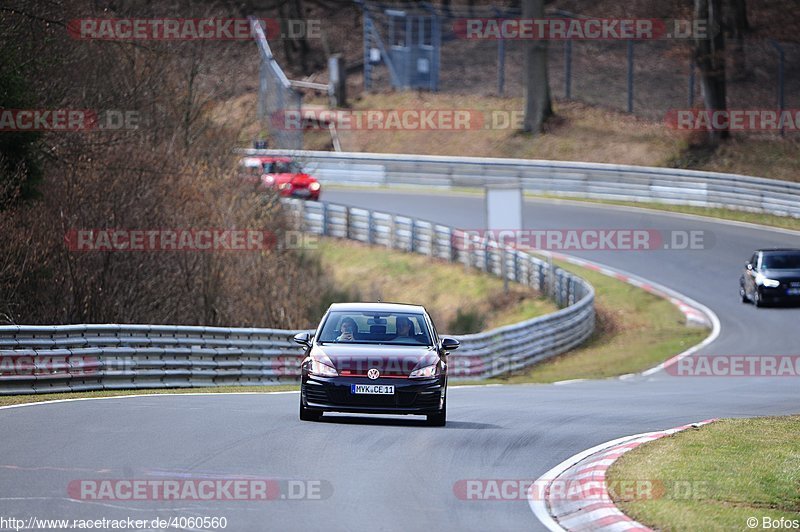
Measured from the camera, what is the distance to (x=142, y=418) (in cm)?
1542

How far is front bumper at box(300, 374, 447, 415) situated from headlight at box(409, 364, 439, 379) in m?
0.06

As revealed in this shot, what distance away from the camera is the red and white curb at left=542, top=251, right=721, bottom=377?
30.7m

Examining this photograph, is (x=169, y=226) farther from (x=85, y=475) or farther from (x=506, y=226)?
(x=85, y=475)

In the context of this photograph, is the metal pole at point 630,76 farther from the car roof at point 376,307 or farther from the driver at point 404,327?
Result: the driver at point 404,327

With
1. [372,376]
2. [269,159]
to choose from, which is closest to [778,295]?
[269,159]

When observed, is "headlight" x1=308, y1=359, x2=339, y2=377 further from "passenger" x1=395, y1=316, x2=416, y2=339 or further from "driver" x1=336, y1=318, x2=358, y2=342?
"passenger" x1=395, y1=316, x2=416, y2=339

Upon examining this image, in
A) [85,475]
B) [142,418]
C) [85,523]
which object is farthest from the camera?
[142,418]

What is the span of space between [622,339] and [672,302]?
296cm

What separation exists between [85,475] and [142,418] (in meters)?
4.26

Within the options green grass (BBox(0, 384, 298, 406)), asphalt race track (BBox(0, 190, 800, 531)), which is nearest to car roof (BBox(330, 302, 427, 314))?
asphalt race track (BBox(0, 190, 800, 531))

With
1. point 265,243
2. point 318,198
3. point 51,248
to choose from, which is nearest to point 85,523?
point 51,248

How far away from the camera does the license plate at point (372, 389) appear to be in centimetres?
1556

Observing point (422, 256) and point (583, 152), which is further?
point (583, 152)

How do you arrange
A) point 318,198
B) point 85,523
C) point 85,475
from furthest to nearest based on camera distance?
point 318,198
point 85,475
point 85,523
